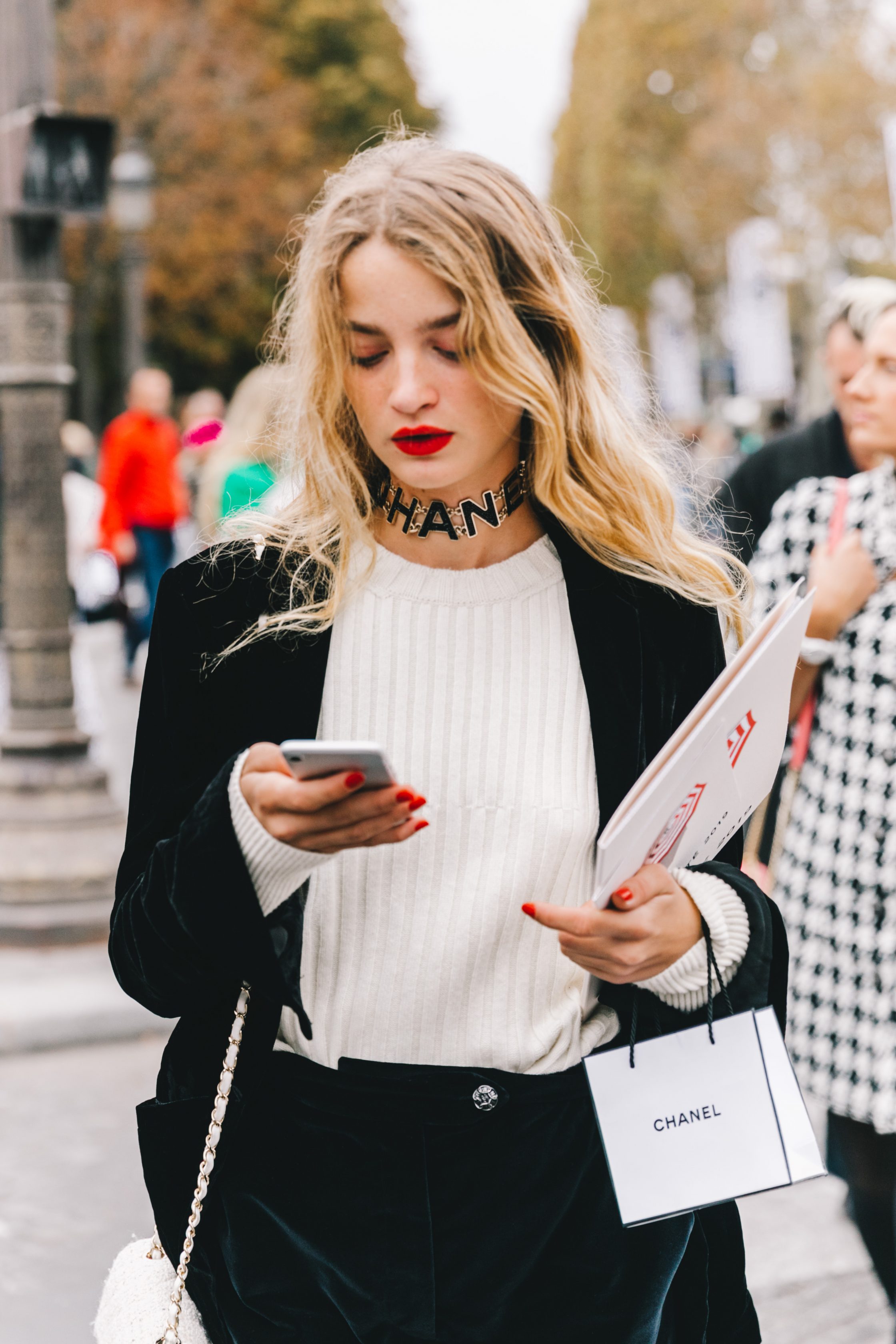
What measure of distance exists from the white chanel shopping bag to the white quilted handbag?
13.8 inches

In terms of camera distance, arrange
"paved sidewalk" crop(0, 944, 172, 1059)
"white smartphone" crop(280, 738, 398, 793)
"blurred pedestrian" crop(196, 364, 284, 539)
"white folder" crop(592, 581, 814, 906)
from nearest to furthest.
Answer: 1. "white smartphone" crop(280, 738, 398, 793)
2. "white folder" crop(592, 581, 814, 906)
3. "paved sidewalk" crop(0, 944, 172, 1059)
4. "blurred pedestrian" crop(196, 364, 284, 539)

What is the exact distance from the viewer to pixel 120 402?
30844mm

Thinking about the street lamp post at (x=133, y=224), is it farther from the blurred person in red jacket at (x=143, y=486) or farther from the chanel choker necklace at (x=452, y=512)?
the chanel choker necklace at (x=452, y=512)

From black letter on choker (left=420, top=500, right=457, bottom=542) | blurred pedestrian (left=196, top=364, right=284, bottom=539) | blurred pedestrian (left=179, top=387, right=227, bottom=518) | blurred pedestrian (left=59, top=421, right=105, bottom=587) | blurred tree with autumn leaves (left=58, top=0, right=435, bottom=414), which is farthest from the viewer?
blurred tree with autumn leaves (left=58, top=0, right=435, bottom=414)

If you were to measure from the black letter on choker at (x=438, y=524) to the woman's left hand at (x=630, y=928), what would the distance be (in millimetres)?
444

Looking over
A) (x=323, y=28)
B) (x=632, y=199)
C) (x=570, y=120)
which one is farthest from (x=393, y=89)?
(x=570, y=120)

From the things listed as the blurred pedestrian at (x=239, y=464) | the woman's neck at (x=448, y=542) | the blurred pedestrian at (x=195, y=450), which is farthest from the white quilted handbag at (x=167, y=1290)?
the blurred pedestrian at (x=239, y=464)

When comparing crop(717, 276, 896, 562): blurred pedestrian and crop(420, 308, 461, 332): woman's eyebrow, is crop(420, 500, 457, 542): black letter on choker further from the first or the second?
crop(717, 276, 896, 562): blurred pedestrian

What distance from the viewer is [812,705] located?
3.05 metres

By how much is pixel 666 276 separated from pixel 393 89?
28.1ft

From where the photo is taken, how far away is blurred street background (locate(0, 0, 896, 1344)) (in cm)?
410

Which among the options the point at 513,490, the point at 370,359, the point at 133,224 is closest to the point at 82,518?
the point at 133,224

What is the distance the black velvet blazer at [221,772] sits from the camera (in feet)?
5.14

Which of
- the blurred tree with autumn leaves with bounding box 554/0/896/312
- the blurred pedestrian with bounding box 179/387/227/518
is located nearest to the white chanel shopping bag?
the blurred pedestrian with bounding box 179/387/227/518
